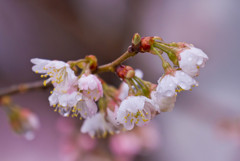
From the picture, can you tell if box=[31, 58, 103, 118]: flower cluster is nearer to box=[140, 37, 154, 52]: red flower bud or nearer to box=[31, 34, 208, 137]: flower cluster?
box=[31, 34, 208, 137]: flower cluster

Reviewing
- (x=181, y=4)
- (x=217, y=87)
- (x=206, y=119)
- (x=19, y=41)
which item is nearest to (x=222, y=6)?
(x=181, y=4)

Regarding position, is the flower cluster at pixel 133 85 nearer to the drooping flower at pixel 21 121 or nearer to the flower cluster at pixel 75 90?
the flower cluster at pixel 75 90

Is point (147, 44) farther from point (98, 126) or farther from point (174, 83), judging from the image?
point (98, 126)

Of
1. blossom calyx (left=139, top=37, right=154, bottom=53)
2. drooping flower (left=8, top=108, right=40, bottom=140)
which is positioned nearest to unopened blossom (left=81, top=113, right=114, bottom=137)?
blossom calyx (left=139, top=37, right=154, bottom=53)

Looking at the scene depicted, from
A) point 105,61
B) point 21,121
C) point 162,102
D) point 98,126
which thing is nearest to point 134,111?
point 162,102

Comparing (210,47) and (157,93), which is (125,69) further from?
(210,47)
